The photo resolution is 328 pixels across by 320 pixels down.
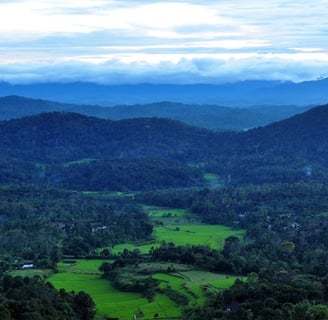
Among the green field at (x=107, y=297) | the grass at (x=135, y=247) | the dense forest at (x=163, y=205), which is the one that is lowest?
the grass at (x=135, y=247)

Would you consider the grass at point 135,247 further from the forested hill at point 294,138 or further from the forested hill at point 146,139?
the forested hill at point 146,139

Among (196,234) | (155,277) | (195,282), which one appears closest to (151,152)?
(196,234)

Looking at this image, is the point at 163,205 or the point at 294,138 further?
the point at 294,138

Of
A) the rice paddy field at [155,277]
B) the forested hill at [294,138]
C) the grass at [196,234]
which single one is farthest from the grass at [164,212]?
the forested hill at [294,138]

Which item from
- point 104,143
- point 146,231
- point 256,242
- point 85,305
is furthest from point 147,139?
point 85,305

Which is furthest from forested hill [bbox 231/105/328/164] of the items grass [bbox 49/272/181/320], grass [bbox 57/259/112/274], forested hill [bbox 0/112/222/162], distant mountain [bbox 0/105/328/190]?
grass [bbox 49/272/181/320]

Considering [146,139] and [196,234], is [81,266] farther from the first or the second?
[146,139]
